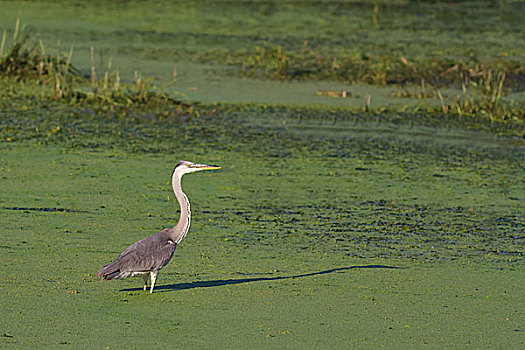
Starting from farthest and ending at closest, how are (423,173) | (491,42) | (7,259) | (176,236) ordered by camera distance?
(491,42)
(423,173)
(7,259)
(176,236)

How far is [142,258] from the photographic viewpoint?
3.40 m

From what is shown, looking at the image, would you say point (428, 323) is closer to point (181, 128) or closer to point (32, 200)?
point (32, 200)

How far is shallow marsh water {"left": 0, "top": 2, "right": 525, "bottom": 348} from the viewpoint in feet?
10.8

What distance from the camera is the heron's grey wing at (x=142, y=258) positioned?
337cm

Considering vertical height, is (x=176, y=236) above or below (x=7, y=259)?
above

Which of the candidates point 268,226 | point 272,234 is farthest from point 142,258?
point 268,226

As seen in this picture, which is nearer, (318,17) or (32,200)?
(32,200)

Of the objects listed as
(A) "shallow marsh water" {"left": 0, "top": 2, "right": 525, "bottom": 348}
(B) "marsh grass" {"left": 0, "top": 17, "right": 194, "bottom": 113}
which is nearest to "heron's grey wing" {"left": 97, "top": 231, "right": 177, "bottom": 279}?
(A) "shallow marsh water" {"left": 0, "top": 2, "right": 525, "bottom": 348}

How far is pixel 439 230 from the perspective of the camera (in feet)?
15.4

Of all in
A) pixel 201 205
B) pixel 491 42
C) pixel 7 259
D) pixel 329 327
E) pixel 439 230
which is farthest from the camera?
pixel 491 42

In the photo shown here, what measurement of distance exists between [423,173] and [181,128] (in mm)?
A: 1954

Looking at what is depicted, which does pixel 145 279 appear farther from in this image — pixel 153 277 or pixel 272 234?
pixel 272 234

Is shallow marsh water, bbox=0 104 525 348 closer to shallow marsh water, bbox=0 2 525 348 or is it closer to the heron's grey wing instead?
shallow marsh water, bbox=0 2 525 348

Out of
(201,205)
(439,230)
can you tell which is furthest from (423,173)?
(201,205)
